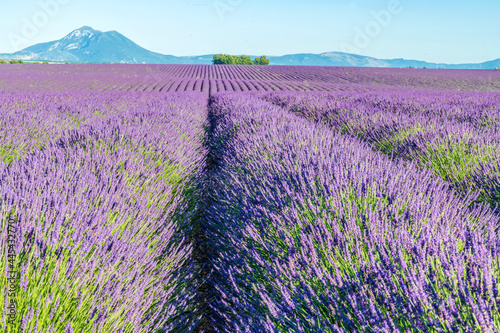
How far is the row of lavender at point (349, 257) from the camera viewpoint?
3.04 feet

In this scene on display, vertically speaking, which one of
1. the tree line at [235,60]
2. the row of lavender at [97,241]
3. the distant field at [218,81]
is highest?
the tree line at [235,60]

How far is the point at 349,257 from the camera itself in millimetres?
1161

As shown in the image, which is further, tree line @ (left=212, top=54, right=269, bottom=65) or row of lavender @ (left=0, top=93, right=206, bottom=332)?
tree line @ (left=212, top=54, right=269, bottom=65)

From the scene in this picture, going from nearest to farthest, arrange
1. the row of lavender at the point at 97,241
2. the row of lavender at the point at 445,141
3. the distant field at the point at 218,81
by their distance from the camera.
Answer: the row of lavender at the point at 97,241 → the row of lavender at the point at 445,141 → the distant field at the point at 218,81

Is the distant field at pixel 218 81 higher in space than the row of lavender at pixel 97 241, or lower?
higher

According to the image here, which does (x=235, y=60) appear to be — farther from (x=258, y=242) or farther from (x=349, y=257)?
(x=349, y=257)

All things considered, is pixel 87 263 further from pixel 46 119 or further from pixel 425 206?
pixel 46 119

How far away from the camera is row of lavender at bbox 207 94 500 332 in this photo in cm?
93

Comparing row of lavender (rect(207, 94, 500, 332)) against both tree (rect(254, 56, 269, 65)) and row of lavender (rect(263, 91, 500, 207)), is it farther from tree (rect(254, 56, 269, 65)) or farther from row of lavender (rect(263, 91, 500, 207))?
tree (rect(254, 56, 269, 65))

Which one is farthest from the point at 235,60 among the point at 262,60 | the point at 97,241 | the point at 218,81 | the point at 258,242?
the point at 97,241

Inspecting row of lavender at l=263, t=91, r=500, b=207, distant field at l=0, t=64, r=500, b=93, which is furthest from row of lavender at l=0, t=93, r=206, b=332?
distant field at l=0, t=64, r=500, b=93

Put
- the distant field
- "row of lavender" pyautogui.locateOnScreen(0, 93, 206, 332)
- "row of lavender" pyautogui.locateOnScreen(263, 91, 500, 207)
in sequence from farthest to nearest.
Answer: the distant field
"row of lavender" pyautogui.locateOnScreen(263, 91, 500, 207)
"row of lavender" pyautogui.locateOnScreen(0, 93, 206, 332)

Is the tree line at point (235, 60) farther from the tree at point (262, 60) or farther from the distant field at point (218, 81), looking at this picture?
the distant field at point (218, 81)

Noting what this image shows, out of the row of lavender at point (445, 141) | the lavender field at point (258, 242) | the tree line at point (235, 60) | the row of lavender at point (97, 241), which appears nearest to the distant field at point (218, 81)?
the row of lavender at point (445, 141)
